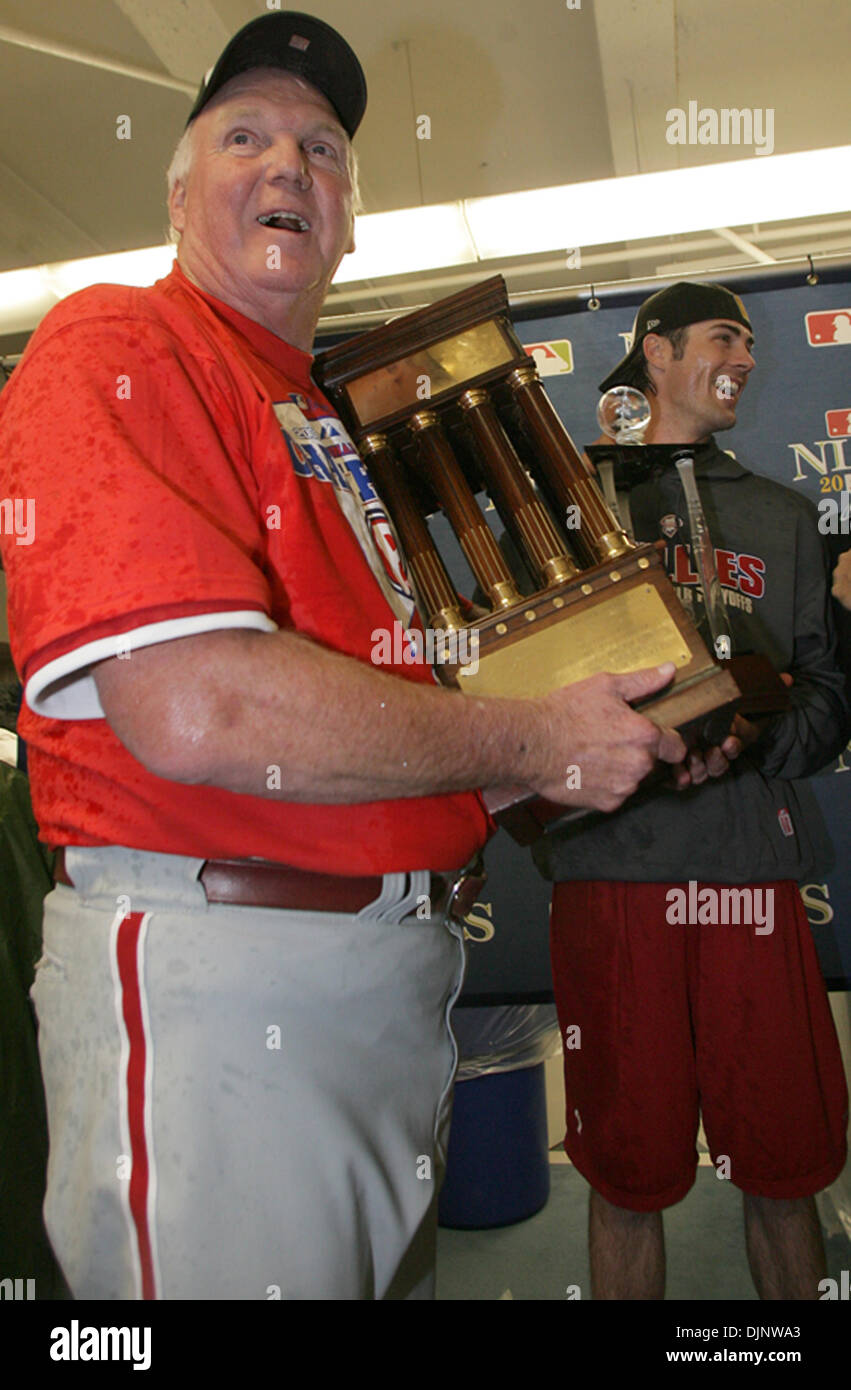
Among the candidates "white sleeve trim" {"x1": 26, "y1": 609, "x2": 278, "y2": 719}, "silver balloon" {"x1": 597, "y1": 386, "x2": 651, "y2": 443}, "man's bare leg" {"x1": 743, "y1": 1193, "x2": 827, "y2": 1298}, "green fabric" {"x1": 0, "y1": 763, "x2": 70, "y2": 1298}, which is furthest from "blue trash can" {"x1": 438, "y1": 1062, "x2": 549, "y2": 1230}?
"white sleeve trim" {"x1": 26, "y1": 609, "x2": 278, "y2": 719}

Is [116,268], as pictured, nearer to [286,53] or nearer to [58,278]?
[58,278]

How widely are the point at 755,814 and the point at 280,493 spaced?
3.80 ft

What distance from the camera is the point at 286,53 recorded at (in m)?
1.17

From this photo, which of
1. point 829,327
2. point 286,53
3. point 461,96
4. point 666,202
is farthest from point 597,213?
point 286,53

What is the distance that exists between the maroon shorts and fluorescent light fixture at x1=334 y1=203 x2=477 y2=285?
1973 millimetres

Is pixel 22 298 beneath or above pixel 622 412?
above

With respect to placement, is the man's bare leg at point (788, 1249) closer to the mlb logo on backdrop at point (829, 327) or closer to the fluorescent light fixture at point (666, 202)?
the mlb logo on backdrop at point (829, 327)

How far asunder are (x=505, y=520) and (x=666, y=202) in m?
1.85

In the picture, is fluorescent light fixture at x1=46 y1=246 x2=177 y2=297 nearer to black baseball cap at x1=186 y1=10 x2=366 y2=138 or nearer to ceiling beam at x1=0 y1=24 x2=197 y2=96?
ceiling beam at x1=0 y1=24 x2=197 y2=96

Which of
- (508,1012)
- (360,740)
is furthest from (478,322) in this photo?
(508,1012)

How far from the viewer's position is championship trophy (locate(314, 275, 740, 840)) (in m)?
1.06

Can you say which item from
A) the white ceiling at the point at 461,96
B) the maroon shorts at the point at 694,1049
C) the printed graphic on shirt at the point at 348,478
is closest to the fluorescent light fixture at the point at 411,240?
the white ceiling at the point at 461,96

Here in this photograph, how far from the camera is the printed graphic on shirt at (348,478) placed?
0.98 m

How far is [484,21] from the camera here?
2992mm
